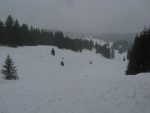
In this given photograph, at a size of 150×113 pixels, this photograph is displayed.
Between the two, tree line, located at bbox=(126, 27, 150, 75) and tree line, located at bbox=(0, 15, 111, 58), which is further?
tree line, located at bbox=(0, 15, 111, 58)

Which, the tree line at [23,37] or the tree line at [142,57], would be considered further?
the tree line at [23,37]

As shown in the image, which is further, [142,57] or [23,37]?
[23,37]

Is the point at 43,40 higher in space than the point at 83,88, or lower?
higher

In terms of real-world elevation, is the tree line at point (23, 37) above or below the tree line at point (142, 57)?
above

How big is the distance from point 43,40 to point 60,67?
3738 centimetres

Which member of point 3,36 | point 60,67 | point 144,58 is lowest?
point 60,67

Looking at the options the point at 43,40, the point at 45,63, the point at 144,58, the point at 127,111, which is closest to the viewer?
the point at 127,111

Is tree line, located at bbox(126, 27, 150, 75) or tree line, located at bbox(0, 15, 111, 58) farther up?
tree line, located at bbox(0, 15, 111, 58)

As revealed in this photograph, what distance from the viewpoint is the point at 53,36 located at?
97312mm

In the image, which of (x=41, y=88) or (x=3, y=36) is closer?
(x=41, y=88)

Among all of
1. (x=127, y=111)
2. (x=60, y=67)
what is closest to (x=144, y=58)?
(x=127, y=111)

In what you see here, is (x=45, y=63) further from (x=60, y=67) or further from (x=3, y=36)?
(x=3, y=36)

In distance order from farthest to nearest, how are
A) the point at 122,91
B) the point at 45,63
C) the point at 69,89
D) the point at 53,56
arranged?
the point at 53,56 → the point at 45,63 → the point at 69,89 → the point at 122,91

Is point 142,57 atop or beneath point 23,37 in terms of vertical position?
beneath
